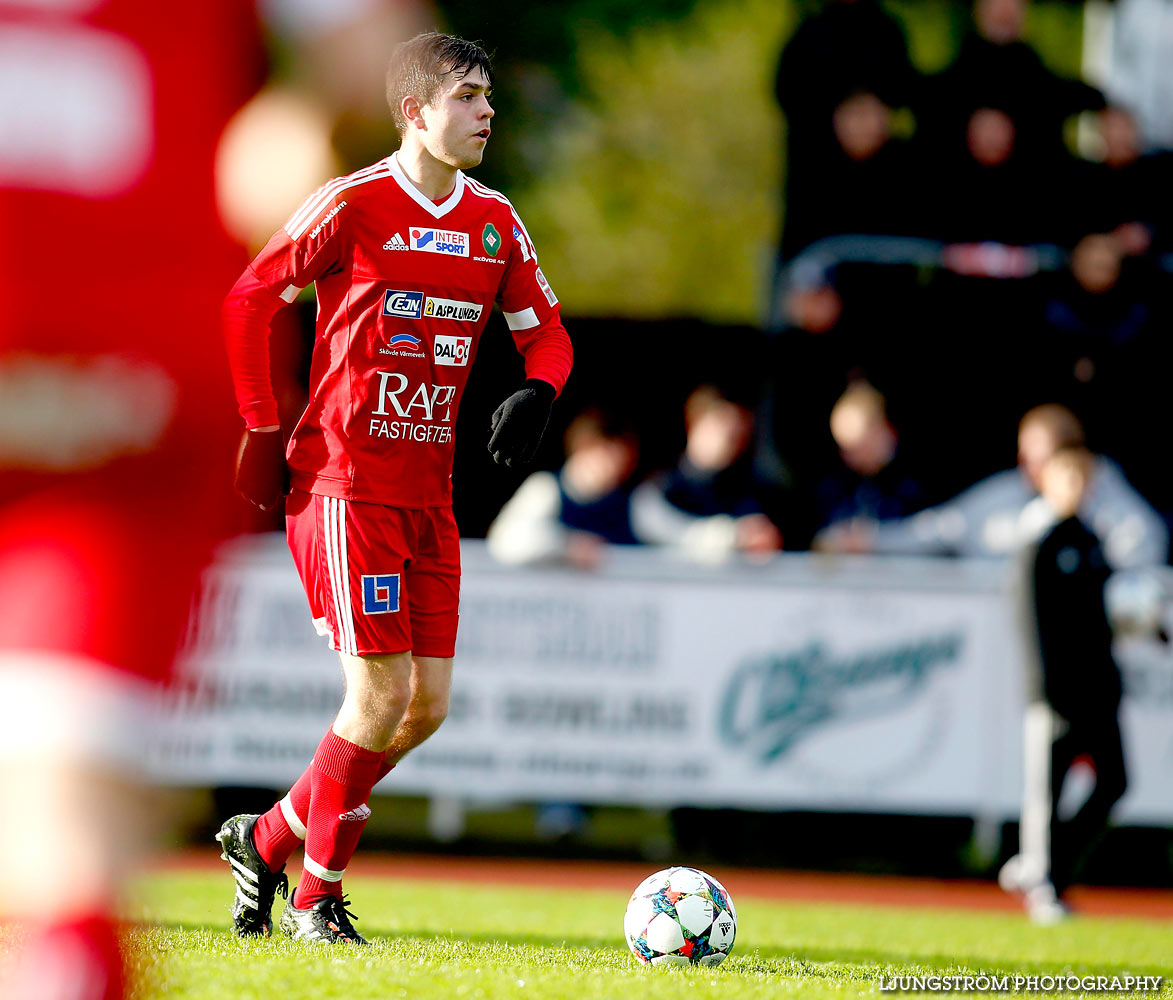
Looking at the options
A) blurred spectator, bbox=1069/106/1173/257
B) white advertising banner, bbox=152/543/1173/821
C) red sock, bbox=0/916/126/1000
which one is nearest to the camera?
red sock, bbox=0/916/126/1000

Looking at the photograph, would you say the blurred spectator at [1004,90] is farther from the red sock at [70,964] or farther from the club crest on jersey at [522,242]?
the red sock at [70,964]

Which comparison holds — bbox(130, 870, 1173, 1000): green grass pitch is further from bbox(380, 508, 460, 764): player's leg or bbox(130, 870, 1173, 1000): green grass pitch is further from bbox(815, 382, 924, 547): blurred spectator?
bbox(815, 382, 924, 547): blurred spectator

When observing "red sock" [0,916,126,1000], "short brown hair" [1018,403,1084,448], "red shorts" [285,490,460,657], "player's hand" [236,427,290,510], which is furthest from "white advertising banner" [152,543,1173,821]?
"red sock" [0,916,126,1000]

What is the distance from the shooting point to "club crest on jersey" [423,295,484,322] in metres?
4.99

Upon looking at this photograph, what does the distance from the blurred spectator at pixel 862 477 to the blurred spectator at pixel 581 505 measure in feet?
4.26

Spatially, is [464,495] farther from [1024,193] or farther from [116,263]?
[116,263]

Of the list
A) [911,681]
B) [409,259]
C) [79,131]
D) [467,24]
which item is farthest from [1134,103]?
[79,131]

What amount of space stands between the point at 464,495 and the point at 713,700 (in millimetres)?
3138

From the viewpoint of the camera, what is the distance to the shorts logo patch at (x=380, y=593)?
486 cm

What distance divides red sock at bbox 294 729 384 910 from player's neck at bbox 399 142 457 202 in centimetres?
174

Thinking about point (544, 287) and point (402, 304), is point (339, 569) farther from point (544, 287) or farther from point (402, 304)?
point (544, 287)

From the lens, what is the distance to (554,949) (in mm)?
5504

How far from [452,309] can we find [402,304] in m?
0.18

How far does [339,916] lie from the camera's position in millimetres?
5109
